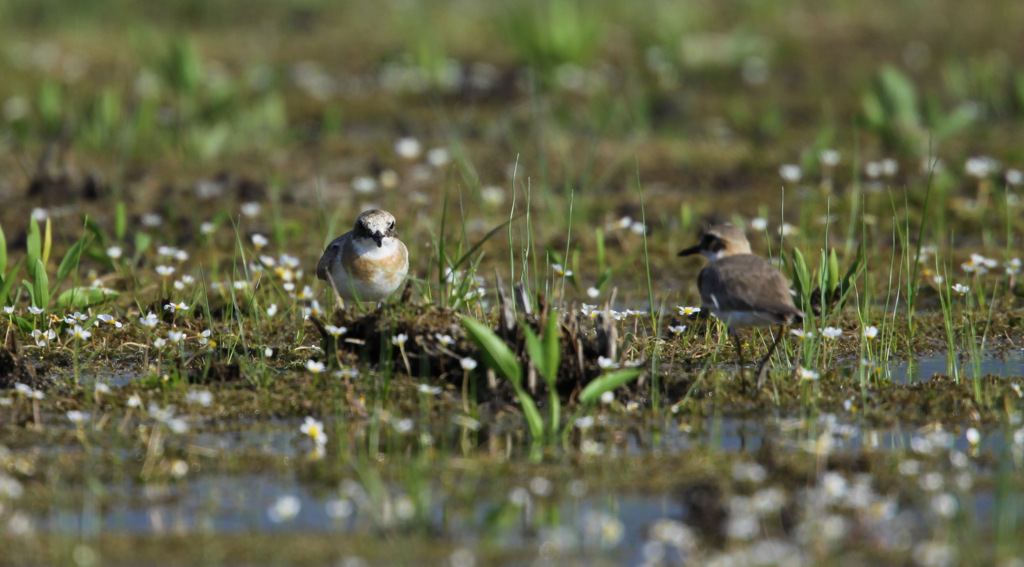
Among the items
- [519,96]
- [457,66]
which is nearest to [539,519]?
[519,96]

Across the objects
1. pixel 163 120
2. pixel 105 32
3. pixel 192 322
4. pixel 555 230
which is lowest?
pixel 192 322

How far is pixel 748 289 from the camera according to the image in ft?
18.8

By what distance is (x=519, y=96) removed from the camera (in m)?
12.9

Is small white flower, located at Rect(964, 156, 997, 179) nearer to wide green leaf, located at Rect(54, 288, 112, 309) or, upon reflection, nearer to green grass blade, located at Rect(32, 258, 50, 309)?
wide green leaf, located at Rect(54, 288, 112, 309)

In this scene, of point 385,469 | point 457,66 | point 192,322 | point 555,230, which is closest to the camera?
Result: point 385,469

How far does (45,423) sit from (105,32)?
11.4 meters

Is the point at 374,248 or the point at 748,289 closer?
the point at 748,289

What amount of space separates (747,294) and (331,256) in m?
2.52

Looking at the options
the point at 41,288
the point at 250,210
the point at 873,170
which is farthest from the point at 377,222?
the point at 873,170

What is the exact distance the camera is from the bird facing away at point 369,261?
263 inches

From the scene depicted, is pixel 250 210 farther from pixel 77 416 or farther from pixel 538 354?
pixel 538 354

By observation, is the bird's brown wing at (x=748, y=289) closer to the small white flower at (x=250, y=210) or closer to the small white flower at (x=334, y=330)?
the small white flower at (x=334, y=330)

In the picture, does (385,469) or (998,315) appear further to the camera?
(998,315)

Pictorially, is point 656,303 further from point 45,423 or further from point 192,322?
point 45,423
